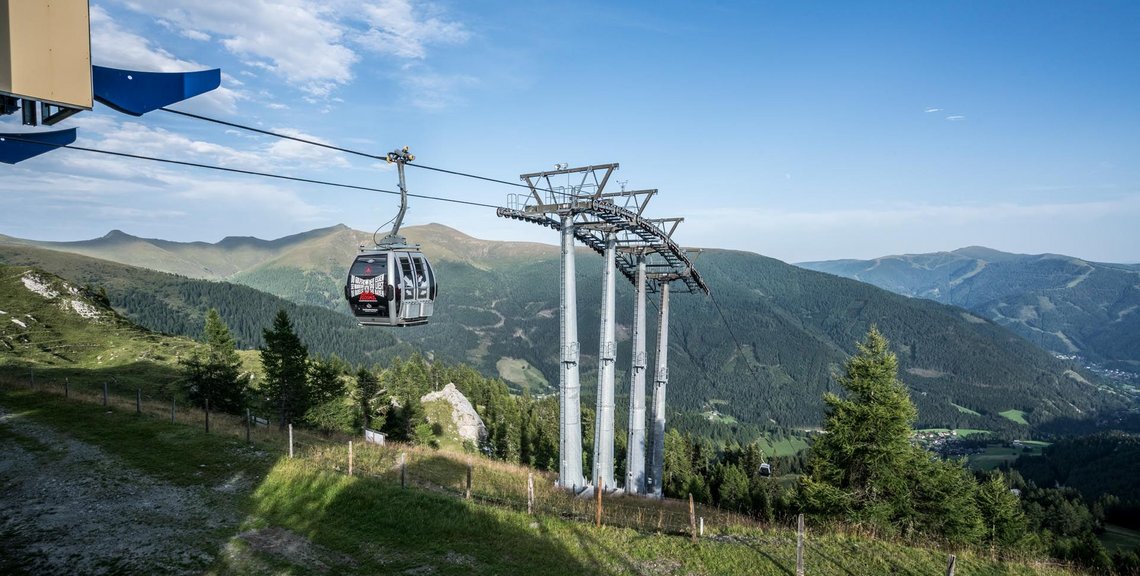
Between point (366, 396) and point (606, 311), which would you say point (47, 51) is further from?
point (366, 396)

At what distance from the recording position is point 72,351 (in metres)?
63.6

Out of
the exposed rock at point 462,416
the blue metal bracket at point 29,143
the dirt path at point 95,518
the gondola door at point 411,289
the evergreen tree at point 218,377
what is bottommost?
the exposed rock at point 462,416

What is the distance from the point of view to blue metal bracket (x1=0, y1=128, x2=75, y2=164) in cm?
603

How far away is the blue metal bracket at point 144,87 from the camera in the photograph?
5.54m

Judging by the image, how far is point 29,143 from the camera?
243 inches

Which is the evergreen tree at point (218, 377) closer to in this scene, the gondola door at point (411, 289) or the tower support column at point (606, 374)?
the tower support column at point (606, 374)

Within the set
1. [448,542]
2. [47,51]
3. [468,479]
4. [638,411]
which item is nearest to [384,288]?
[468,479]

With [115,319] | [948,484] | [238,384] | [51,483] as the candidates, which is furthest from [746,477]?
[115,319]

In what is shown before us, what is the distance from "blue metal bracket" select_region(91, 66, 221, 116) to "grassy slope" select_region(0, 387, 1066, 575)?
1162cm

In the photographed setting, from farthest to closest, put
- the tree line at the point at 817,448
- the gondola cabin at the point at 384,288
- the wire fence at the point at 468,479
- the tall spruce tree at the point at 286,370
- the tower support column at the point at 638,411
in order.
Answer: the tall spruce tree at the point at 286,370
the tower support column at the point at 638,411
the tree line at the point at 817,448
the wire fence at the point at 468,479
the gondola cabin at the point at 384,288

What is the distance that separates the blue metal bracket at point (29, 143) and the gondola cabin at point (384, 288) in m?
10.5

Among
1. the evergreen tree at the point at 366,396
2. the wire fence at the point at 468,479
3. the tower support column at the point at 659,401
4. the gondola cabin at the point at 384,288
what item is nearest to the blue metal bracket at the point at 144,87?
the gondola cabin at the point at 384,288

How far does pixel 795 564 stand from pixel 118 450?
25.2 metres

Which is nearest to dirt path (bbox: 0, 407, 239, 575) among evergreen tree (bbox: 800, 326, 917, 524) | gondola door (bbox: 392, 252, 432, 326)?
gondola door (bbox: 392, 252, 432, 326)
